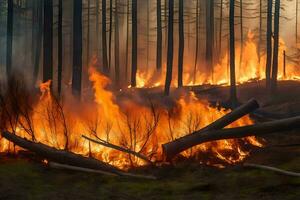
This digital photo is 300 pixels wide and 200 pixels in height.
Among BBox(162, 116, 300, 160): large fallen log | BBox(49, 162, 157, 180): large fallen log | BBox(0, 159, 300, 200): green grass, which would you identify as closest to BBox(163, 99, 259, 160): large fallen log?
BBox(162, 116, 300, 160): large fallen log

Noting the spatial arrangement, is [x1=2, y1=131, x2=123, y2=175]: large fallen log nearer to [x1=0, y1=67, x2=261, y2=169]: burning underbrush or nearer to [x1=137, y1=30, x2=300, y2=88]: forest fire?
[x1=0, y1=67, x2=261, y2=169]: burning underbrush

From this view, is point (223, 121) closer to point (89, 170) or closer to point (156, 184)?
point (156, 184)

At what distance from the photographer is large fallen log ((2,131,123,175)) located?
26.6 feet

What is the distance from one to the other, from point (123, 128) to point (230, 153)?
2.85 metres

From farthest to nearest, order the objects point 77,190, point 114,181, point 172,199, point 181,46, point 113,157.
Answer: point 181,46 → point 113,157 → point 114,181 → point 77,190 → point 172,199

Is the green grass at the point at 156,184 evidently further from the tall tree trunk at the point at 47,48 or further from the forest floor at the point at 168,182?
the tall tree trunk at the point at 47,48

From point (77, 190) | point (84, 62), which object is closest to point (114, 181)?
point (77, 190)

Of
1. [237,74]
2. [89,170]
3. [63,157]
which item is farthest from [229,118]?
[237,74]

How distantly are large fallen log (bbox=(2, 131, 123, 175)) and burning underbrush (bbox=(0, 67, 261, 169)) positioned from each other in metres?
0.66

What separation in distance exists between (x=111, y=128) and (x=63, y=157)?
1896mm

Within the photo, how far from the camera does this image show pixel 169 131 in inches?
388

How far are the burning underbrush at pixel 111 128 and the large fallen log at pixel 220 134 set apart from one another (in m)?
0.40

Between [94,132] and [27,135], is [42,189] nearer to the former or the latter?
[94,132]

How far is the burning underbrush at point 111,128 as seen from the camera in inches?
364
